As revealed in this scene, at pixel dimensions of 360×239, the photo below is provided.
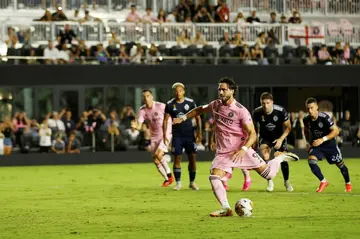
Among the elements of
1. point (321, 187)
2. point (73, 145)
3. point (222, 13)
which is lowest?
point (73, 145)

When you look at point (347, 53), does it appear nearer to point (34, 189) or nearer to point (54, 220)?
point (34, 189)

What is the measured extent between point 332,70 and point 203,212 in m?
27.7

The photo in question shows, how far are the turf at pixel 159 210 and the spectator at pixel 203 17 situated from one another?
643 inches

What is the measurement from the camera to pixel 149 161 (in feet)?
121

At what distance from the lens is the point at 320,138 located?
2030cm

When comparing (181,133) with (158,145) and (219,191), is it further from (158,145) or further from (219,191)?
(219,191)

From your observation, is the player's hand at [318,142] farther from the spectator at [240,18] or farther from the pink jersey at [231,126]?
the spectator at [240,18]

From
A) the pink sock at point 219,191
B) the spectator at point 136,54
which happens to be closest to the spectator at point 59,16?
the spectator at point 136,54

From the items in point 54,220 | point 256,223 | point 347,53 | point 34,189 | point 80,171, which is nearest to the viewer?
point 256,223

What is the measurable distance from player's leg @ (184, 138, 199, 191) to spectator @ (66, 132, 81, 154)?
47.7 ft

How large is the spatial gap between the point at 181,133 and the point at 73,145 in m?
14.6

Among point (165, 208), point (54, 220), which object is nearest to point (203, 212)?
point (165, 208)

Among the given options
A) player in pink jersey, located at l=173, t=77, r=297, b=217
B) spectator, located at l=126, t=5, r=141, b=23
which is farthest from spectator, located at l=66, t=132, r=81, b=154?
player in pink jersey, located at l=173, t=77, r=297, b=217

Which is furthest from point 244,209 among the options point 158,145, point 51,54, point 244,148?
point 51,54
